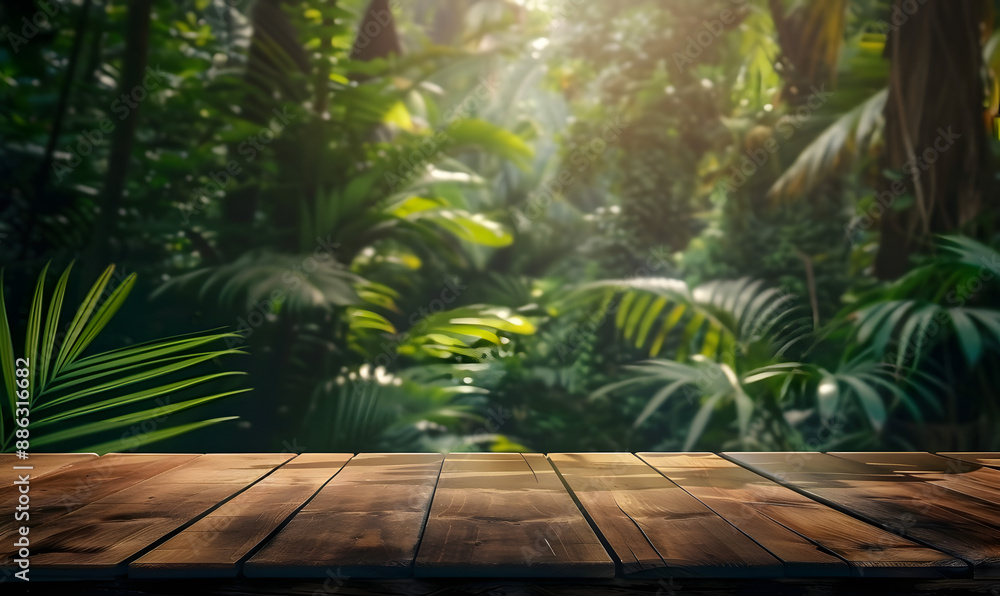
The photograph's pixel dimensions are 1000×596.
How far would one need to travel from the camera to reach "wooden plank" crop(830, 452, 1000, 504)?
1100 mm

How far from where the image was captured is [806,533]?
2.70 ft

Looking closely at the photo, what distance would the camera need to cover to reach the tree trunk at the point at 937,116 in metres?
2.27

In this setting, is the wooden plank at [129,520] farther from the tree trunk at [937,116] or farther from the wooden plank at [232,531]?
the tree trunk at [937,116]

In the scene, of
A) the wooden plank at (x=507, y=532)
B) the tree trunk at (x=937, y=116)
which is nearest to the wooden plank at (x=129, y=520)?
the wooden plank at (x=507, y=532)

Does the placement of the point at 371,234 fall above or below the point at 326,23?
below

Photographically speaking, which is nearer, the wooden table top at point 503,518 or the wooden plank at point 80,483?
the wooden table top at point 503,518

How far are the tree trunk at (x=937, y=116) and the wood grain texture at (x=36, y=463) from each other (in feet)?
8.40

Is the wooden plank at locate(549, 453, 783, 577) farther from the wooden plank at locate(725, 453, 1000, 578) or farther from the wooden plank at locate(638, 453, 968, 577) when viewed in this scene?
the wooden plank at locate(725, 453, 1000, 578)

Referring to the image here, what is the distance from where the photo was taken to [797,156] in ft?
8.62

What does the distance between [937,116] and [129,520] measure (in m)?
2.65

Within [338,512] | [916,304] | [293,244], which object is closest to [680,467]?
[338,512]

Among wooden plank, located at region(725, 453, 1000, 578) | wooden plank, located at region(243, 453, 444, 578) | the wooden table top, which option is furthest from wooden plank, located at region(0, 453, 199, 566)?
wooden plank, located at region(725, 453, 1000, 578)

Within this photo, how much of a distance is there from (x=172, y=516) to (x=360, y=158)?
5.45ft

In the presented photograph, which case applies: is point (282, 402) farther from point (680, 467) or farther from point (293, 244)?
point (680, 467)
